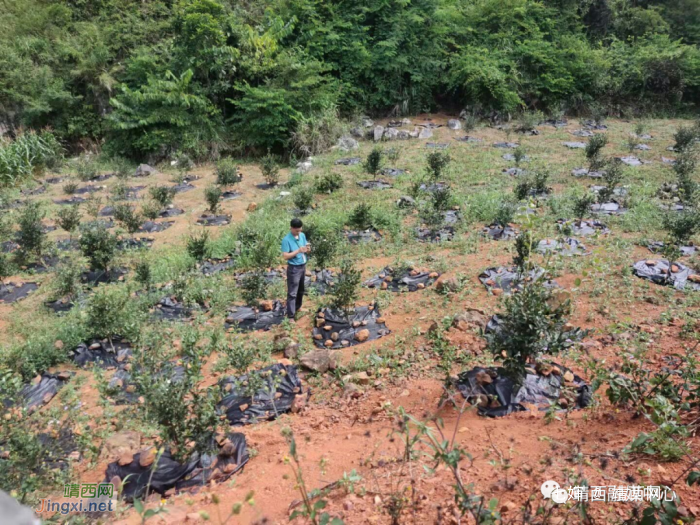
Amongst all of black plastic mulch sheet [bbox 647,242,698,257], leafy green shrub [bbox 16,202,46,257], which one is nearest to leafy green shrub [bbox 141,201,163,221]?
leafy green shrub [bbox 16,202,46,257]

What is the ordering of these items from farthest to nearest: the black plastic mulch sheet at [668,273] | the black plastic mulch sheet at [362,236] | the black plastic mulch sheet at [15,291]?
the black plastic mulch sheet at [362,236], the black plastic mulch sheet at [15,291], the black plastic mulch sheet at [668,273]

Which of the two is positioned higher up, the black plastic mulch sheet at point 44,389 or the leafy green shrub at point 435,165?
the leafy green shrub at point 435,165

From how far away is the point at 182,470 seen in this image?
2.65 metres

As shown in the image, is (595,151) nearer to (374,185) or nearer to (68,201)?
(374,185)

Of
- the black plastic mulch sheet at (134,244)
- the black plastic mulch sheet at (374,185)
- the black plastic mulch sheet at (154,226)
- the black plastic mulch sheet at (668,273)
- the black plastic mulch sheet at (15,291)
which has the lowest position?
the black plastic mulch sheet at (15,291)

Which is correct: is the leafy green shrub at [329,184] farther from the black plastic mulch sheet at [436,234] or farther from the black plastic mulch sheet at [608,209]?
the black plastic mulch sheet at [608,209]

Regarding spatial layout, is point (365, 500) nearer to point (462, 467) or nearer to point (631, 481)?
point (462, 467)

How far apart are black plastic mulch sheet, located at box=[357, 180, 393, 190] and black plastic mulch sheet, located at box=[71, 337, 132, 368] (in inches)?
249

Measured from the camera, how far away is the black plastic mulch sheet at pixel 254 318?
4.93m

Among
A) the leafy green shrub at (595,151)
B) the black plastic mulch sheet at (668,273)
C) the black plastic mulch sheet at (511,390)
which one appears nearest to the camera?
the black plastic mulch sheet at (511,390)

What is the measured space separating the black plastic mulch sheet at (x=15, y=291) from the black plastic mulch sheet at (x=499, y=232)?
7.41 m

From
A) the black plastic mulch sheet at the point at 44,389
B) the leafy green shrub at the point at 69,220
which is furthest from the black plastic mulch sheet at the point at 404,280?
the leafy green shrub at the point at 69,220

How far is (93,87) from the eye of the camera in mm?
13852

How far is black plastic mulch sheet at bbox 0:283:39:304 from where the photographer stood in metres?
5.89
